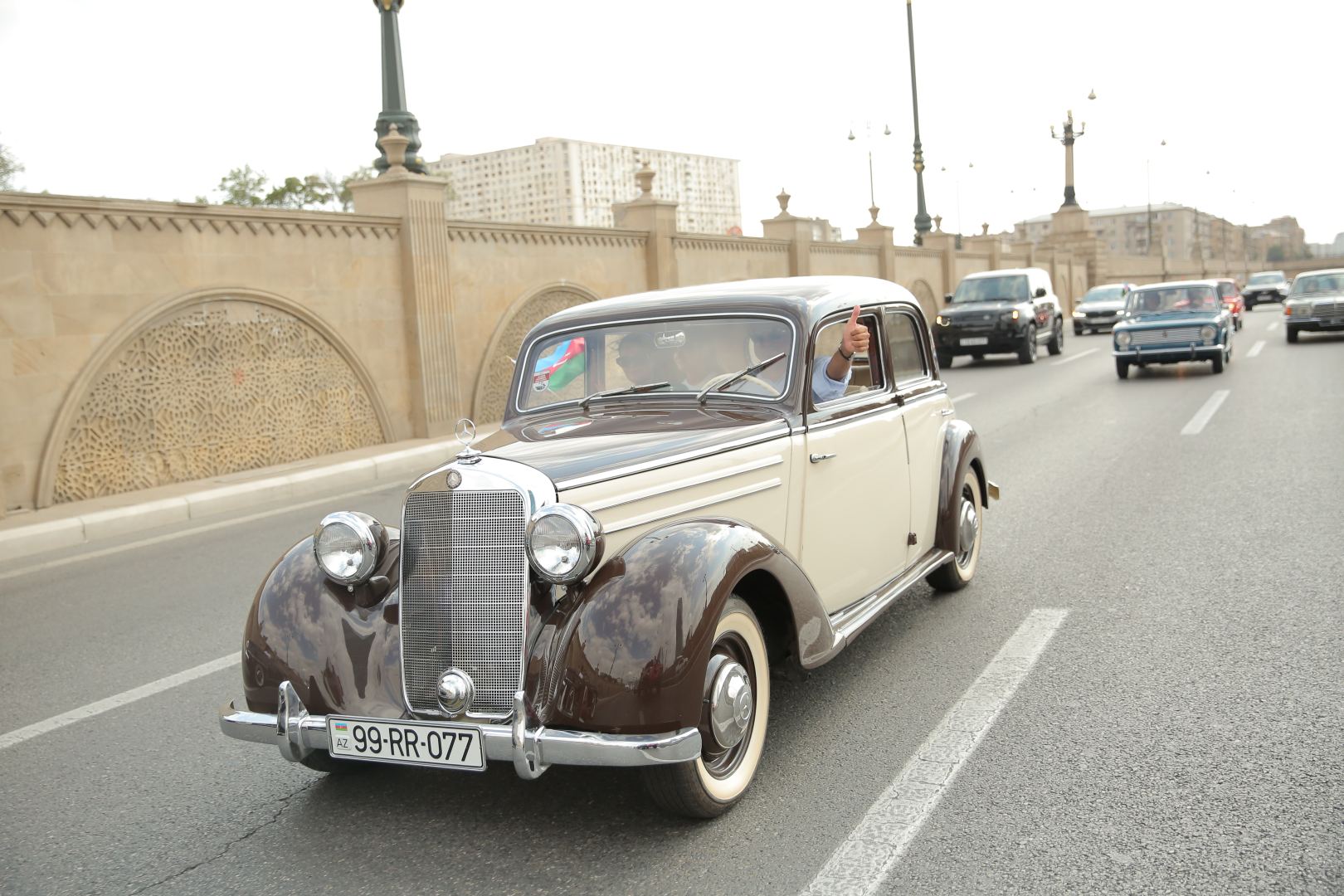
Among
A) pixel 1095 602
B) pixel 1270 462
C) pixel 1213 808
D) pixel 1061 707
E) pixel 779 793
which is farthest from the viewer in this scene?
pixel 1270 462

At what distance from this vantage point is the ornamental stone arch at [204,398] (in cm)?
1076

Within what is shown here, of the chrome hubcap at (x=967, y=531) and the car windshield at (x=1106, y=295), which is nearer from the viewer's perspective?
the chrome hubcap at (x=967, y=531)

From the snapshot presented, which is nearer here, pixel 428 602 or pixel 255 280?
pixel 428 602

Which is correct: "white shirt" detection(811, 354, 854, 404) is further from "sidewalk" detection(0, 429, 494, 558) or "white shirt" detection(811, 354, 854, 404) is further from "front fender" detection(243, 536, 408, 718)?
"sidewalk" detection(0, 429, 494, 558)

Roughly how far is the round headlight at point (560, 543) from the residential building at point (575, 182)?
103895 mm

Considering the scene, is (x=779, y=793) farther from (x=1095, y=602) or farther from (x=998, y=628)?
(x=1095, y=602)

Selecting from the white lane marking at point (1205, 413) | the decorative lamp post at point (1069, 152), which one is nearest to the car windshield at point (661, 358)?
the white lane marking at point (1205, 413)

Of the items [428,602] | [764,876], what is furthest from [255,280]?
[764,876]

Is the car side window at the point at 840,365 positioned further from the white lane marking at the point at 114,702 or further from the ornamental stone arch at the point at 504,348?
the ornamental stone arch at the point at 504,348

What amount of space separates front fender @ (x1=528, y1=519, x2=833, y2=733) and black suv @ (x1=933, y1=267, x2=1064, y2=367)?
20.6 m

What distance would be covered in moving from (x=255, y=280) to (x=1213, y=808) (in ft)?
37.6

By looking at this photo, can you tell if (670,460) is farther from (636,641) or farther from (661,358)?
(661,358)

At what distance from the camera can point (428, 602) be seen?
11.0ft

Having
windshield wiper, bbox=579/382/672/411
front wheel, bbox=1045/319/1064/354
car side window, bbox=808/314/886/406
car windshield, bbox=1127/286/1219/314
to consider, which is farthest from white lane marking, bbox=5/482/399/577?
front wheel, bbox=1045/319/1064/354
